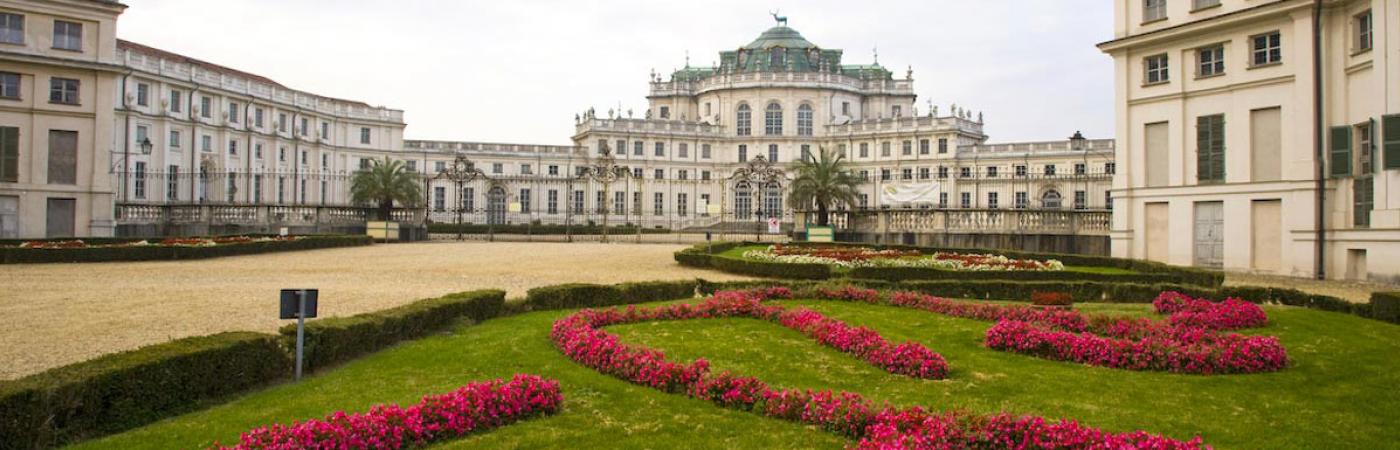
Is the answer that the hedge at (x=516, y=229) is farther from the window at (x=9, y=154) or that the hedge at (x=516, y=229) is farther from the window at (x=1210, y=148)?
the window at (x=1210, y=148)

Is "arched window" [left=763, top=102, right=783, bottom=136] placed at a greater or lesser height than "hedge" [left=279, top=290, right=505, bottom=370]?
greater

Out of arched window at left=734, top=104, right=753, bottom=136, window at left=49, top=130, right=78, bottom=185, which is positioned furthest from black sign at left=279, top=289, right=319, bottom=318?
arched window at left=734, top=104, right=753, bottom=136

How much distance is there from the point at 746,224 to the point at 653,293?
50708 mm

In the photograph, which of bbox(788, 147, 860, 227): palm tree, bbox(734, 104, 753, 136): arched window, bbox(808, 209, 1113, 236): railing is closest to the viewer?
bbox(808, 209, 1113, 236): railing

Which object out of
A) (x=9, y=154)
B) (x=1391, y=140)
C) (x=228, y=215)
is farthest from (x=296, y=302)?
(x=228, y=215)

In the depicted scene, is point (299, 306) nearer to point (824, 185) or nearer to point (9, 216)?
point (824, 185)

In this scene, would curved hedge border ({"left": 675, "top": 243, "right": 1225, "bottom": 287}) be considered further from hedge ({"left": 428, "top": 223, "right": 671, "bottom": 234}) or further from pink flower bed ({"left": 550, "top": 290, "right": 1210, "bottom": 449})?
hedge ({"left": 428, "top": 223, "right": 671, "bottom": 234})

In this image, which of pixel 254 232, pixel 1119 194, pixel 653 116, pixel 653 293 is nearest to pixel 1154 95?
pixel 1119 194

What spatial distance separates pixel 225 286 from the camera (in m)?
19.4

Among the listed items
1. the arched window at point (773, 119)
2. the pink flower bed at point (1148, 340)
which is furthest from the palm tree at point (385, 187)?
the pink flower bed at point (1148, 340)

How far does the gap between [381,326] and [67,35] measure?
35526 millimetres

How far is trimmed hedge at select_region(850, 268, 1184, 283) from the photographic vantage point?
2003 centimetres

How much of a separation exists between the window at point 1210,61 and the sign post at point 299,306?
2667 centimetres

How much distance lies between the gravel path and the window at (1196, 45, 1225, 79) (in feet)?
52.1
